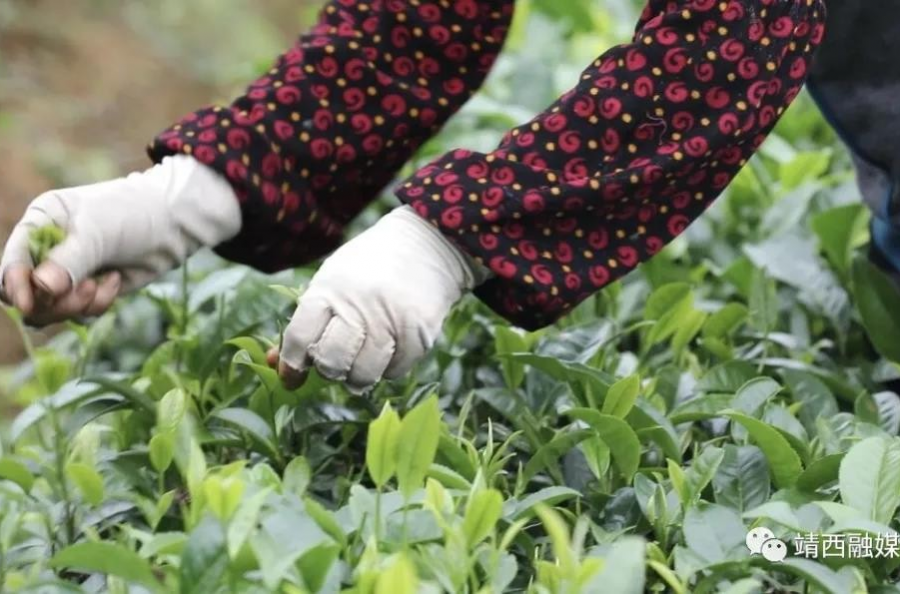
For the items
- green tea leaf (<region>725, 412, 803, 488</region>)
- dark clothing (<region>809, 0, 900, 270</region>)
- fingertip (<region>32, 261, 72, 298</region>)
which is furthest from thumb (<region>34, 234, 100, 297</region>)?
→ dark clothing (<region>809, 0, 900, 270</region>)

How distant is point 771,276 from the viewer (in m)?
1.56

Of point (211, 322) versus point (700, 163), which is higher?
point (700, 163)

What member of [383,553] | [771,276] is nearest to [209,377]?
[383,553]

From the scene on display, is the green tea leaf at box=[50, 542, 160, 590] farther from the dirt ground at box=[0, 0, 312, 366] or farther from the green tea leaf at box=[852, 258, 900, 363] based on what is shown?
the dirt ground at box=[0, 0, 312, 366]

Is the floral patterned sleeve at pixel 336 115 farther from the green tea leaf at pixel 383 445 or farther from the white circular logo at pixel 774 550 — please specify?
the white circular logo at pixel 774 550

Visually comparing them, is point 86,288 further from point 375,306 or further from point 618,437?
point 618,437

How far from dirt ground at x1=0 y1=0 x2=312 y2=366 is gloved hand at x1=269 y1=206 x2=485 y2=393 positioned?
1.13 m

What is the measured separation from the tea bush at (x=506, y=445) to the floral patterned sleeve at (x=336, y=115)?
0.12 meters

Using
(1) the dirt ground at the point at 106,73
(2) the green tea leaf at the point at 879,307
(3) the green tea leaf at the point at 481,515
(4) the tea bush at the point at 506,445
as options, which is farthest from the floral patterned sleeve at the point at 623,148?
(1) the dirt ground at the point at 106,73

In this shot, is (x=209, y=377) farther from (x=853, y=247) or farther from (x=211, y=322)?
(x=853, y=247)

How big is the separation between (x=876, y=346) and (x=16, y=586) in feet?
2.98

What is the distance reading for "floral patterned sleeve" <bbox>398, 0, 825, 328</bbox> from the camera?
1113 millimetres

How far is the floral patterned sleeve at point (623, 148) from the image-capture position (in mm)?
1113

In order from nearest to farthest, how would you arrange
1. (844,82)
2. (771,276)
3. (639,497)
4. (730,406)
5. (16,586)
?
(16,586) < (639,497) < (730,406) < (844,82) < (771,276)
